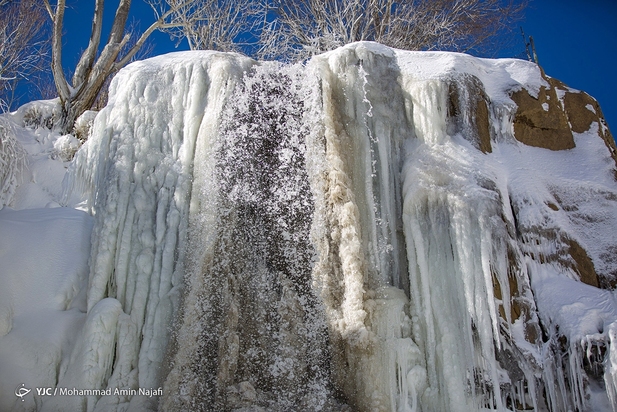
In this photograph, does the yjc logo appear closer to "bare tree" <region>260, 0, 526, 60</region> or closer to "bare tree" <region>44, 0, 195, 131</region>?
"bare tree" <region>44, 0, 195, 131</region>

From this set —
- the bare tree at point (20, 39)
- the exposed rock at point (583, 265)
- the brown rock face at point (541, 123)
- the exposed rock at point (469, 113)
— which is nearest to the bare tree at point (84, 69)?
the bare tree at point (20, 39)

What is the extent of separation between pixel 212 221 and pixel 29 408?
7.08 ft

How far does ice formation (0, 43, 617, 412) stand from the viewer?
4641 mm

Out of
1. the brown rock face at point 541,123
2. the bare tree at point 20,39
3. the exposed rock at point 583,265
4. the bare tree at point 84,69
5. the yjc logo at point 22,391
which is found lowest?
the yjc logo at point 22,391

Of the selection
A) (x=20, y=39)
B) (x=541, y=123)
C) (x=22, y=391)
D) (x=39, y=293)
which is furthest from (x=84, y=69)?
(x=541, y=123)

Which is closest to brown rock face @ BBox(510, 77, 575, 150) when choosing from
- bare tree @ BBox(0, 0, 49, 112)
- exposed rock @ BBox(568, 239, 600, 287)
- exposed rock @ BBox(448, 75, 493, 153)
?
exposed rock @ BBox(448, 75, 493, 153)

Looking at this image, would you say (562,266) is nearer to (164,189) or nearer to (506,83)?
(506,83)

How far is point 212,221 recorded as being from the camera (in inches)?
201

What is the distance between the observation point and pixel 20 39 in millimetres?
12664

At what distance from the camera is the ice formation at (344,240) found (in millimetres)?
4641

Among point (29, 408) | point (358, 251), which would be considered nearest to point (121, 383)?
A: point (29, 408)

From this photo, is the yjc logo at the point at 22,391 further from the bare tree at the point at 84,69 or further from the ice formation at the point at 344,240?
the bare tree at the point at 84,69

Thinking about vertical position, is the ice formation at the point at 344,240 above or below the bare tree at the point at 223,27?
below

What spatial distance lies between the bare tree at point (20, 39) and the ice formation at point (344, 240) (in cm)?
801
